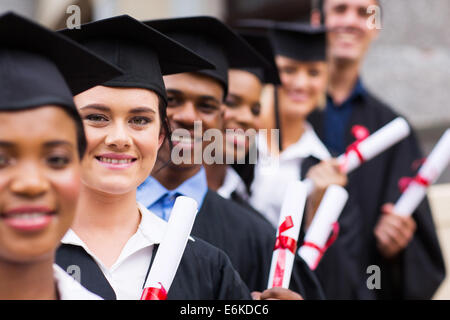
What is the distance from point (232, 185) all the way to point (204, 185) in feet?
1.94

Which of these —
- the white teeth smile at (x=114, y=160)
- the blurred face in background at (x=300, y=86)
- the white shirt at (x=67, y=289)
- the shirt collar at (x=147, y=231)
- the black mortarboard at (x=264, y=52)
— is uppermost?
the blurred face in background at (x=300, y=86)

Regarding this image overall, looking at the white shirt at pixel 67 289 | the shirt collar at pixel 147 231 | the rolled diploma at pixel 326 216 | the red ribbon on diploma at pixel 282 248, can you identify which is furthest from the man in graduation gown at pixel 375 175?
the white shirt at pixel 67 289

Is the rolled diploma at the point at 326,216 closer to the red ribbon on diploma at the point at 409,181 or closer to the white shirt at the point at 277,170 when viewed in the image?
the red ribbon on diploma at the point at 409,181

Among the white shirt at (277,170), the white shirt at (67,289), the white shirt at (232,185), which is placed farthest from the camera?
the white shirt at (277,170)

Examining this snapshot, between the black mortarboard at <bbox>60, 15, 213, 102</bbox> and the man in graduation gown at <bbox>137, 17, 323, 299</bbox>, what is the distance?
Answer: 0.28 meters

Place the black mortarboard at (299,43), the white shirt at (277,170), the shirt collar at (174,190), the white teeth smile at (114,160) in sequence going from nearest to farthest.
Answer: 1. the white teeth smile at (114,160)
2. the shirt collar at (174,190)
3. the white shirt at (277,170)
4. the black mortarboard at (299,43)

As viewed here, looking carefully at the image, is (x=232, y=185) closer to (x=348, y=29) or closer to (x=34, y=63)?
(x=348, y=29)

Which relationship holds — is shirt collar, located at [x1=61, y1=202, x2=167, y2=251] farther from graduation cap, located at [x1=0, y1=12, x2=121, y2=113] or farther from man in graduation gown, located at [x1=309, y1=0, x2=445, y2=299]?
man in graduation gown, located at [x1=309, y1=0, x2=445, y2=299]

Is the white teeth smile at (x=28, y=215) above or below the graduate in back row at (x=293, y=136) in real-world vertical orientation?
below

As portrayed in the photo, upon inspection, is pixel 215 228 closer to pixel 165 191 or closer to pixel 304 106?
pixel 165 191

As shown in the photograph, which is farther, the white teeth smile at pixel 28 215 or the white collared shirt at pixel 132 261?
the white collared shirt at pixel 132 261

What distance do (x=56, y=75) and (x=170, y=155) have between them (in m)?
0.69

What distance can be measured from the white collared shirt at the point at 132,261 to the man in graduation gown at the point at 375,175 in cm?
168

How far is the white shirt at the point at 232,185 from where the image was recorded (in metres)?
2.41
